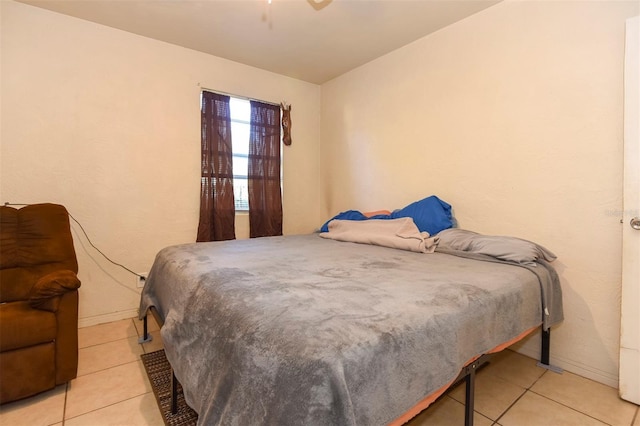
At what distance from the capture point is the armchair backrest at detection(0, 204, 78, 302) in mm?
1911

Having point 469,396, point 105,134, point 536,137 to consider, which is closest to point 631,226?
point 536,137

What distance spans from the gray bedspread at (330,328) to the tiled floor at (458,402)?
1.41ft

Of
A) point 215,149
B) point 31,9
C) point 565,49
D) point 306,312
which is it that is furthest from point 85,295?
point 565,49

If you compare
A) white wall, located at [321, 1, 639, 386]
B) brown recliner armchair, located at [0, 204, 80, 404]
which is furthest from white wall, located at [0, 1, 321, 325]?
white wall, located at [321, 1, 639, 386]

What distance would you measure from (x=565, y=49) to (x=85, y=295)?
4.03 m

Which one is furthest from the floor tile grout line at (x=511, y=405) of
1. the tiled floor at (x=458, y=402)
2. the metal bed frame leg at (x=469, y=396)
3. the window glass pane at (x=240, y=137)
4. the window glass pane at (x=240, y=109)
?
the window glass pane at (x=240, y=109)

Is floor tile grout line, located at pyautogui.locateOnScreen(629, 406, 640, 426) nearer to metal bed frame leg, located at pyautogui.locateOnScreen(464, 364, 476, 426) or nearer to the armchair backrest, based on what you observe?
metal bed frame leg, located at pyautogui.locateOnScreen(464, 364, 476, 426)

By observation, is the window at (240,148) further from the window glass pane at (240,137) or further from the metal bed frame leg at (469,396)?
the metal bed frame leg at (469,396)

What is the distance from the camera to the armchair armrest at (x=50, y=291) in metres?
1.61

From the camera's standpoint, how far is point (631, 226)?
5.39 feet

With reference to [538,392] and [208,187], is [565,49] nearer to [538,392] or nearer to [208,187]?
[538,392]

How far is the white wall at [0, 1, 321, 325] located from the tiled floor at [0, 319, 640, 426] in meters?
1.03

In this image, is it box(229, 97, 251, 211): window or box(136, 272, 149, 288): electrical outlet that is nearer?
box(136, 272, 149, 288): electrical outlet

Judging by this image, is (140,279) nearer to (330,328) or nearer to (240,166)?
(240,166)
